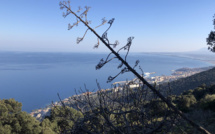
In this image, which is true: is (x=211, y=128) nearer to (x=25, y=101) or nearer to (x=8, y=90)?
(x=25, y=101)

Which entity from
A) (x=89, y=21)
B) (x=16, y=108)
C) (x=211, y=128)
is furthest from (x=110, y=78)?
(x=16, y=108)

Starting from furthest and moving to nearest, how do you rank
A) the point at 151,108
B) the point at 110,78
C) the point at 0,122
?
the point at 0,122, the point at 151,108, the point at 110,78

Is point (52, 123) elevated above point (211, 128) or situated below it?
below

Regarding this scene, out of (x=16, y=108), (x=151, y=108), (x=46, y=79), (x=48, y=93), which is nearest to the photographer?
(x=151, y=108)

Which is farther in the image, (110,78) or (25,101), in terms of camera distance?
(25,101)

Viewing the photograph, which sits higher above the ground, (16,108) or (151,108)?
(151,108)

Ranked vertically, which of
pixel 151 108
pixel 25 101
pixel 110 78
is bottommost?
pixel 25 101

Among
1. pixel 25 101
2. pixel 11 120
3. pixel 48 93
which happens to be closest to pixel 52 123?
pixel 11 120

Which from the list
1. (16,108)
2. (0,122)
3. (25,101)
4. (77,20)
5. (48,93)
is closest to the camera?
(77,20)

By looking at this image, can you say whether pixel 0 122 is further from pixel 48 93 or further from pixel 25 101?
pixel 48 93
